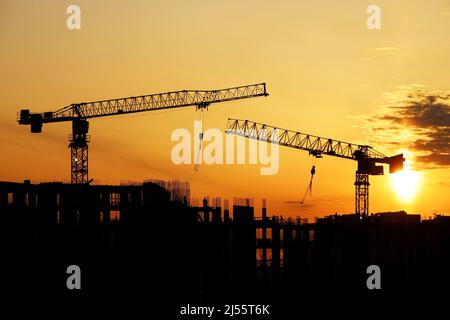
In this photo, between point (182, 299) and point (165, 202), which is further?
point (165, 202)

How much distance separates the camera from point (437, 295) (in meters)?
84.9

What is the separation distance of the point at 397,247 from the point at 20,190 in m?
40.2

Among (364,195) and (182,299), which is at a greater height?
(364,195)

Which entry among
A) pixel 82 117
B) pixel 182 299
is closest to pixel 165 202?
pixel 182 299

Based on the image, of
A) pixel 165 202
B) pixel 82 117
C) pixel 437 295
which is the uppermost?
pixel 82 117

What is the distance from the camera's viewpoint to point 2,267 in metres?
64.0
